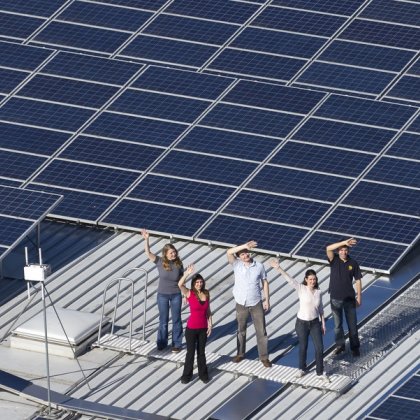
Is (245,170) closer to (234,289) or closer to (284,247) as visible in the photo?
(284,247)

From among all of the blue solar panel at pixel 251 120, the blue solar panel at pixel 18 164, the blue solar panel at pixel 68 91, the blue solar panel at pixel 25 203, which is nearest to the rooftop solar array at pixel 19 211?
the blue solar panel at pixel 25 203

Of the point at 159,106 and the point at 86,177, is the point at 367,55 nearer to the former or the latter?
the point at 159,106

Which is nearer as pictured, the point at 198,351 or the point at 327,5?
the point at 198,351

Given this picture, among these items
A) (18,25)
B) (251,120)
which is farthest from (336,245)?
(18,25)

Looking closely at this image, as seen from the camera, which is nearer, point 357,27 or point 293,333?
point 293,333

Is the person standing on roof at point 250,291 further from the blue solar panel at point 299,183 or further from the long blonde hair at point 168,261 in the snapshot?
the blue solar panel at point 299,183

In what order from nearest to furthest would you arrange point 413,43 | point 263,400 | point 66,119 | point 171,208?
point 263,400
point 171,208
point 66,119
point 413,43

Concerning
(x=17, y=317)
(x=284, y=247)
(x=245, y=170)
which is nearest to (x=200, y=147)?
(x=245, y=170)
